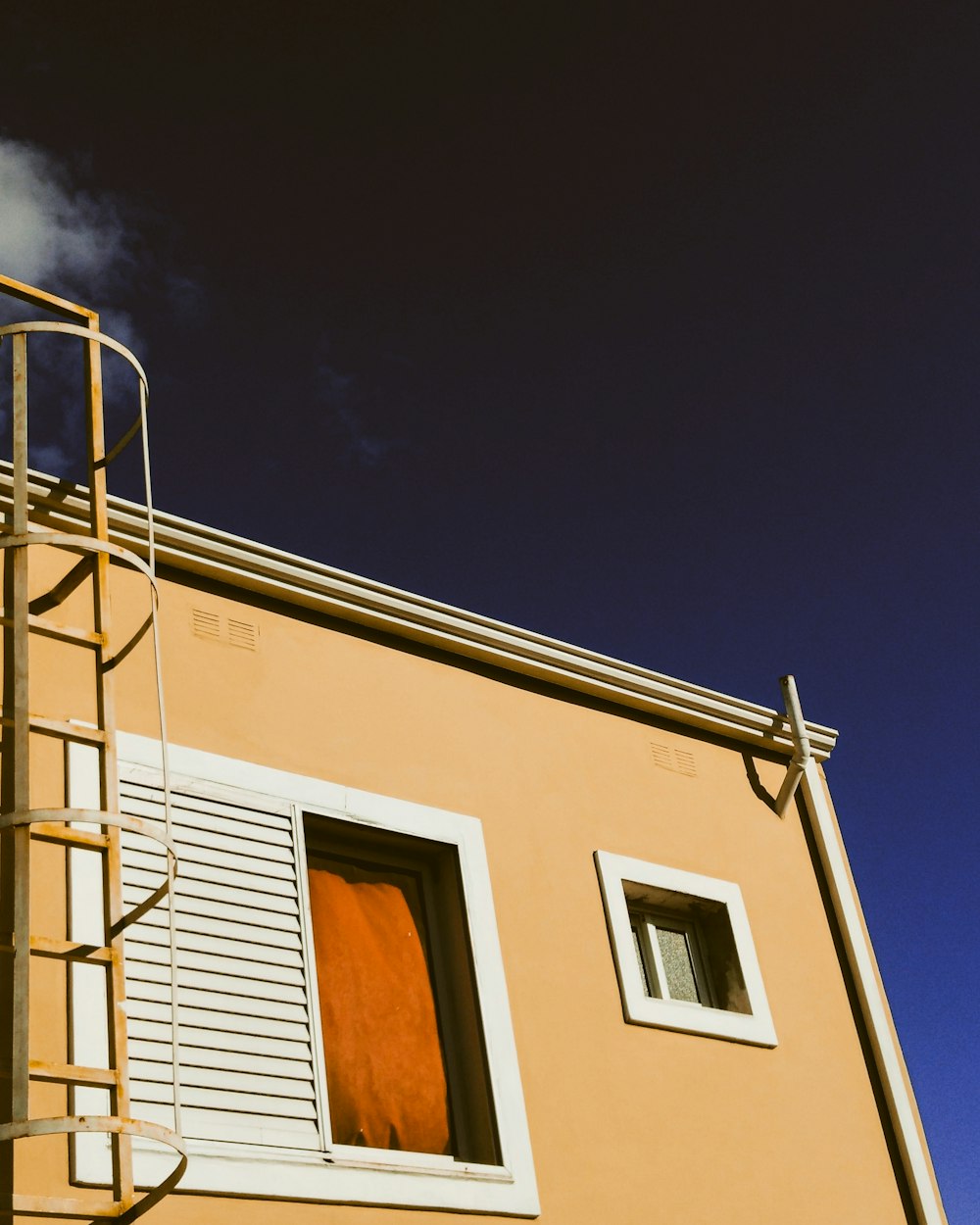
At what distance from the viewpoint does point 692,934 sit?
8.00 m

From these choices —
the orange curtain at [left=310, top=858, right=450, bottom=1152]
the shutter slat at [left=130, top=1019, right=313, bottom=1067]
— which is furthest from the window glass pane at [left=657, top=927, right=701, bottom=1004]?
the shutter slat at [left=130, top=1019, right=313, bottom=1067]

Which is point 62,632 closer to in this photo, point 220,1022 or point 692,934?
point 220,1022

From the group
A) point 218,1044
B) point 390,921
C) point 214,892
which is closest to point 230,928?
point 214,892

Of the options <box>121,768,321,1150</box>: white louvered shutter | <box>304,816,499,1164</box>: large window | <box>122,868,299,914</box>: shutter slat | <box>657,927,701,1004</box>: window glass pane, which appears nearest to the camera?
<box>121,768,321,1150</box>: white louvered shutter

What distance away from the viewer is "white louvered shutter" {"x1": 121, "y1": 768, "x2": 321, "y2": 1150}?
5.55 metres

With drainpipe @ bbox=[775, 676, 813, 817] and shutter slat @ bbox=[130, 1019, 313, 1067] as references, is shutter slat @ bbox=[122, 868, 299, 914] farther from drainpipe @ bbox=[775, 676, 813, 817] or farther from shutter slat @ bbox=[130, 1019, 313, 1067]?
drainpipe @ bbox=[775, 676, 813, 817]

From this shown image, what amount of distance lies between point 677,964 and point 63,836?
383cm

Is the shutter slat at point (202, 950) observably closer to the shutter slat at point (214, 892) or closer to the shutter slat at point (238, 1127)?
the shutter slat at point (214, 892)

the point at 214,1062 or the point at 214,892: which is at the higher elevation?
the point at 214,892

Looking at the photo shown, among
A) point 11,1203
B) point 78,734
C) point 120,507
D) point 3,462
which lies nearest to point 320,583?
point 120,507

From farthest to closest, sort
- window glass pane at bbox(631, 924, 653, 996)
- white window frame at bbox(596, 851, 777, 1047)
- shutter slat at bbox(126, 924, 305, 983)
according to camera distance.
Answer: window glass pane at bbox(631, 924, 653, 996), white window frame at bbox(596, 851, 777, 1047), shutter slat at bbox(126, 924, 305, 983)

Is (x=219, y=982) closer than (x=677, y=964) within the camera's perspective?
Yes

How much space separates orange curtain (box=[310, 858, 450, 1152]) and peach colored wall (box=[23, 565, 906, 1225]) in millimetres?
390

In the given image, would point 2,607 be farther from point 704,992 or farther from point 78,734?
point 704,992
